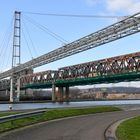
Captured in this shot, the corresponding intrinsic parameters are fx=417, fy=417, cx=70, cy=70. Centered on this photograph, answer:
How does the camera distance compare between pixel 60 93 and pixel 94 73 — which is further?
pixel 60 93

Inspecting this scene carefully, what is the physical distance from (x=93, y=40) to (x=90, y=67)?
71.5m

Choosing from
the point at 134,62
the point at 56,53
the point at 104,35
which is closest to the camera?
the point at 104,35

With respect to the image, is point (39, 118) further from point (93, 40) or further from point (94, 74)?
point (94, 74)

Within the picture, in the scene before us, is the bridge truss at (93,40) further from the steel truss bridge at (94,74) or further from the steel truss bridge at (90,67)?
the steel truss bridge at (94,74)

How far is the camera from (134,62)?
12850 cm

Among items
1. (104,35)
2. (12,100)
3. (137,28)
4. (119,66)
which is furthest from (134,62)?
(137,28)

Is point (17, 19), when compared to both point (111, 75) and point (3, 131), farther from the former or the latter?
point (3, 131)

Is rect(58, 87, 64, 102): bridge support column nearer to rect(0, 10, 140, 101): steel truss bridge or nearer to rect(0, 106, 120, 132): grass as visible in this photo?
rect(0, 10, 140, 101): steel truss bridge

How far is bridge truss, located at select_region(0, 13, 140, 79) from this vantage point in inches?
2708

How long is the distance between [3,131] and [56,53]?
87.4 m

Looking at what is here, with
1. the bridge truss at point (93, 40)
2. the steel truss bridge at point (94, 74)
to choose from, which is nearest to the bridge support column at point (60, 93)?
the steel truss bridge at point (94, 74)

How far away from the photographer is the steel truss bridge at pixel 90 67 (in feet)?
248

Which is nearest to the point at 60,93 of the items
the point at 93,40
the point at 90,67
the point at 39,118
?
the point at 90,67

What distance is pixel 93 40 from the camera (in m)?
85.8
